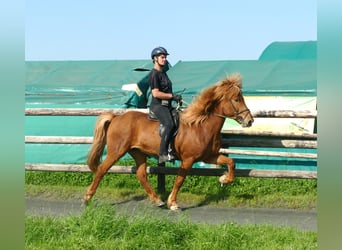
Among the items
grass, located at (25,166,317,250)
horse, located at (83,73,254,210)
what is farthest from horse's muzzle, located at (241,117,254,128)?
grass, located at (25,166,317,250)

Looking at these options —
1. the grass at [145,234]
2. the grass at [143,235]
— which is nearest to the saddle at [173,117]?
the grass at [145,234]

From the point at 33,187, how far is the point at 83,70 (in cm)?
777

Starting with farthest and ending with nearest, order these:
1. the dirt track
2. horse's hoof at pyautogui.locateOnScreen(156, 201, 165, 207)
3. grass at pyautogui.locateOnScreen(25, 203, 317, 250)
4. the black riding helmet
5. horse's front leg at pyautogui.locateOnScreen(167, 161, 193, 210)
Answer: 1. horse's hoof at pyautogui.locateOnScreen(156, 201, 165, 207)
2. horse's front leg at pyautogui.locateOnScreen(167, 161, 193, 210)
3. the black riding helmet
4. the dirt track
5. grass at pyautogui.locateOnScreen(25, 203, 317, 250)

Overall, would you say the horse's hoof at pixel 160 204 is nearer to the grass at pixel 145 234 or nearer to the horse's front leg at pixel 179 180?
the horse's front leg at pixel 179 180

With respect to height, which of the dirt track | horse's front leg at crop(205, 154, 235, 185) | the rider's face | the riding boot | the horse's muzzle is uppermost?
the rider's face

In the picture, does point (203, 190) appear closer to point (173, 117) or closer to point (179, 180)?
point (179, 180)

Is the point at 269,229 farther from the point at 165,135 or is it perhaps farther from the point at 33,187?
the point at 33,187

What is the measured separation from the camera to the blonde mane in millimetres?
8734

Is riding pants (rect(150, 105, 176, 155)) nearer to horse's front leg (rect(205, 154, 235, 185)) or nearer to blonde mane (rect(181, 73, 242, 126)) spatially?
blonde mane (rect(181, 73, 242, 126))

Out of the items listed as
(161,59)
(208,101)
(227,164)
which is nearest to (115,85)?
(208,101)

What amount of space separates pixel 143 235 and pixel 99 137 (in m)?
3.46

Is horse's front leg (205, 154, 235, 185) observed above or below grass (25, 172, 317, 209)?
above

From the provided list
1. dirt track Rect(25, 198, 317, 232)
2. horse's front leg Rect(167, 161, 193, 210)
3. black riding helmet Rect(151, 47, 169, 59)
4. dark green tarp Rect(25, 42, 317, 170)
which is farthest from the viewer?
dark green tarp Rect(25, 42, 317, 170)

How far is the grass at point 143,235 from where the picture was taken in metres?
5.77
